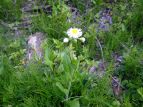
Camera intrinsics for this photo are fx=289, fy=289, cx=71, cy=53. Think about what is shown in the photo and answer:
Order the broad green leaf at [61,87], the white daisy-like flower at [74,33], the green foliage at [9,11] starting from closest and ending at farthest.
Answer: the broad green leaf at [61,87] < the white daisy-like flower at [74,33] < the green foliage at [9,11]

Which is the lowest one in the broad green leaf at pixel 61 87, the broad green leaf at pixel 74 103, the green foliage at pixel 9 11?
the broad green leaf at pixel 74 103

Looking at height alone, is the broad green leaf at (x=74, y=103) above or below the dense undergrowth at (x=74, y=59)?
below

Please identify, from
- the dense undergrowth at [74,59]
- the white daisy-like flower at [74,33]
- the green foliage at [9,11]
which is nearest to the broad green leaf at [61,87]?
the dense undergrowth at [74,59]

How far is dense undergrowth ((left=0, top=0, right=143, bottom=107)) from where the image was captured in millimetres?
2098

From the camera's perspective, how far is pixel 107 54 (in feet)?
8.11

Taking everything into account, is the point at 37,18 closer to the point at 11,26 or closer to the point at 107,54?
the point at 11,26

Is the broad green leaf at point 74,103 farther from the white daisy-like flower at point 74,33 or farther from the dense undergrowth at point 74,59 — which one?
the white daisy-like flower at point 74,33

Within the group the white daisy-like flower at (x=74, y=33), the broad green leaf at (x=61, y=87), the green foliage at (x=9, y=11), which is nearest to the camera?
the broad green leaf at (x=61, y=87)

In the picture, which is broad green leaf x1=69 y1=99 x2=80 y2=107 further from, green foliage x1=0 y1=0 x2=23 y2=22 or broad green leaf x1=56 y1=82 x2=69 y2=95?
green foliage x1=0 y1=0 x2=23 y2=22

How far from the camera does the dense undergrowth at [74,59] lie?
6.88 feet

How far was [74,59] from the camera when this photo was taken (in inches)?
79.7

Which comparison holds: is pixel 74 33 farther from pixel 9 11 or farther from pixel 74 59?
pixel 9 11

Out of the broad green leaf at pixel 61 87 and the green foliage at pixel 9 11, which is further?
the green foliage at pixel 9 11

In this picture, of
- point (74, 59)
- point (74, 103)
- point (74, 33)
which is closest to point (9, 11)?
point (74, 33)
